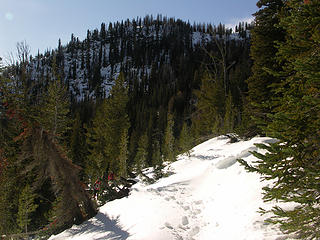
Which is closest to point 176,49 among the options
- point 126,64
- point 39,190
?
point 126,64

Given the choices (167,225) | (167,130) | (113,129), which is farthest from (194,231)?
(167,130)

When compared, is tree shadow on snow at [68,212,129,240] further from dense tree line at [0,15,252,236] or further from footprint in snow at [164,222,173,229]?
footprint in snow at [164,222,173,229]

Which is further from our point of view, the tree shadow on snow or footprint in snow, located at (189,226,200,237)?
the tree shadow on snow

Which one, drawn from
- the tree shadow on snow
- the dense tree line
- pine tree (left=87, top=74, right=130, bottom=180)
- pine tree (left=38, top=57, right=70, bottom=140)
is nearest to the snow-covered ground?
the tree shadow on snow

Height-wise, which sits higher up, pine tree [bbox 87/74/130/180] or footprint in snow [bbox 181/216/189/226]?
pine tree [bbox 87/74/130/180]

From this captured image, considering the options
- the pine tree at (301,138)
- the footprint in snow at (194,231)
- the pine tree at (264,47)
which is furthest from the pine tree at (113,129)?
the pine tree at (301,138)

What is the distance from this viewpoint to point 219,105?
85.8 ft

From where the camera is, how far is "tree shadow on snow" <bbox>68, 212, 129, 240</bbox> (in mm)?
7309

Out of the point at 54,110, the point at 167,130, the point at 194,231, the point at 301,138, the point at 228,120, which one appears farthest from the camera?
the point at 167,130

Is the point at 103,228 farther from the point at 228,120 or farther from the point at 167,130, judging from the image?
the point at 167,130

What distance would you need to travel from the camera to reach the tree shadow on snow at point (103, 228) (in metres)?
7.31

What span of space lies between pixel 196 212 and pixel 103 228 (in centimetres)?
422

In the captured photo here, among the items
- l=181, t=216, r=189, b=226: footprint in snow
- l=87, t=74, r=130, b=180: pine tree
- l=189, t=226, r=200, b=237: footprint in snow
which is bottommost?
l=189, t=226, r=200, b=237: footprint in snow

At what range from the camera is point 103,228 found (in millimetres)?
8672
